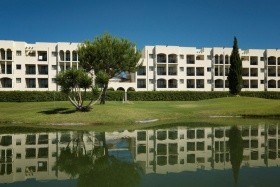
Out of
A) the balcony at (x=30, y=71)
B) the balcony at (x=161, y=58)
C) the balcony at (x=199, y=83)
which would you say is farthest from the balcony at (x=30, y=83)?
the balcony at (x=199, y=83)

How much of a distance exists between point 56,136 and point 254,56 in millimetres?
83186

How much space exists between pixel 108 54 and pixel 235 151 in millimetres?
36257

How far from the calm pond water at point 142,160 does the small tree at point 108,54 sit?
92.3 ft

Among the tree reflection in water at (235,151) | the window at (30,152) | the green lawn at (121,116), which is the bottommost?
the window at (30,152)

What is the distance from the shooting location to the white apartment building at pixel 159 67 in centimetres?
8294

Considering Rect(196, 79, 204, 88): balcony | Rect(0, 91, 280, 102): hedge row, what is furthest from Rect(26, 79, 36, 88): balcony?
Rect(196, 79, 204, 88): balcony

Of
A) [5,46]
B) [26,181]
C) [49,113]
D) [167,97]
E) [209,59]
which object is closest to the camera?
[26,181]

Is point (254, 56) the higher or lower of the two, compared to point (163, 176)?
higher

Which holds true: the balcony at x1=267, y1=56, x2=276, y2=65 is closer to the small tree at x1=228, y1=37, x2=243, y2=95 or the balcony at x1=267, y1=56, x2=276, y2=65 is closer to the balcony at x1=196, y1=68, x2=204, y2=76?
the balcony at x1=196, y1=68, x2=204, y2=76

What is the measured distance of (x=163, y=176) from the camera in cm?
1355

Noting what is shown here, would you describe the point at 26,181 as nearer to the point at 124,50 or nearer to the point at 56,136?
the point at 56,136

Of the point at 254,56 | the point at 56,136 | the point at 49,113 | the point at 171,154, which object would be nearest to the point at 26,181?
the point at 171,154

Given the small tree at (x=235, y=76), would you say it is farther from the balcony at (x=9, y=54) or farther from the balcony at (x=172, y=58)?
the balcony at (x=9, y=54)

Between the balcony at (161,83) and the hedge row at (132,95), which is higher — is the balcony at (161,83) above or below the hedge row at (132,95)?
above
